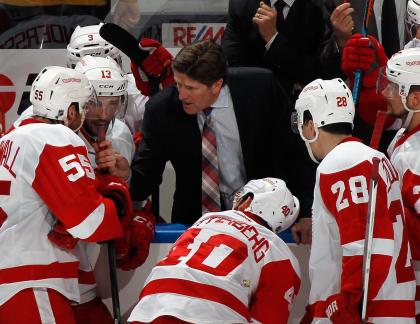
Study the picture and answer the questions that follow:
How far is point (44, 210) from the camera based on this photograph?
11.5ft

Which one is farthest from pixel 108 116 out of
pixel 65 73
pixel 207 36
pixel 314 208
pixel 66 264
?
pixel 207 36

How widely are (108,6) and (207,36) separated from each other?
1.56ft

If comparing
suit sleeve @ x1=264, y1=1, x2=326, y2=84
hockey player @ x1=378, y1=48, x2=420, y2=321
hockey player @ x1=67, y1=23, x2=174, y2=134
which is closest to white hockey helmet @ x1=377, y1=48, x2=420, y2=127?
hockey player @ x1=378, y1=48, x2=420, y2=321

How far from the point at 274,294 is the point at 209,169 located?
0.81m

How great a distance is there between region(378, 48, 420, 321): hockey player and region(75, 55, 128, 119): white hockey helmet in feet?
3.02

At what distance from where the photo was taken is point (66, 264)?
11.7 feet

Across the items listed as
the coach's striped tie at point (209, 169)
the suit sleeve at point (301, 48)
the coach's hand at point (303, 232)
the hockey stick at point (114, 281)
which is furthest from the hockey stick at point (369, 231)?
the suit sleeve at point (301, 48)

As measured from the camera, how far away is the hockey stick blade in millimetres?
4352

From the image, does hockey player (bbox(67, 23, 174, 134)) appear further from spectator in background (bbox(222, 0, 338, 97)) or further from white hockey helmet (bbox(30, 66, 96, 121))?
white hockey helmet (bbox(30, 66, 96, 121))

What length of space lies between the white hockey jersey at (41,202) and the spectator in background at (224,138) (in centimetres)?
56

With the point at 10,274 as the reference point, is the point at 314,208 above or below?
above

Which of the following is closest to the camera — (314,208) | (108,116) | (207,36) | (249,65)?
(314,208)

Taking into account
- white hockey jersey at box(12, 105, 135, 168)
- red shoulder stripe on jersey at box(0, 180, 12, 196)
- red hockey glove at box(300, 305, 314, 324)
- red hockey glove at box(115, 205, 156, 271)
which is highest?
red shoulder stripe on jersey at box(0, 180, 12, 196)

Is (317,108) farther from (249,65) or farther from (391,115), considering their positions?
(249,65)
